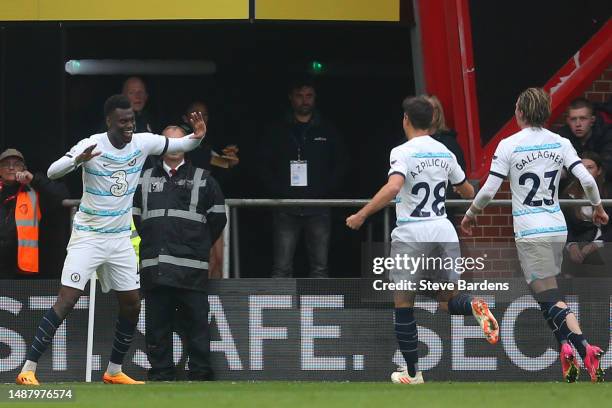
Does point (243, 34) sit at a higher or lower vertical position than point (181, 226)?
Result: higher

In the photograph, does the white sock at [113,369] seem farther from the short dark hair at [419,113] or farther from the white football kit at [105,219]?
the short dark hair at [419,113]

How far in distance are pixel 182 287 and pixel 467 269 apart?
219 cm

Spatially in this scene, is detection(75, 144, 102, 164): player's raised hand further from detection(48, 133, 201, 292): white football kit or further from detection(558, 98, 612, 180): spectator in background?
detection(558, 98, 612, 180): spectator in background

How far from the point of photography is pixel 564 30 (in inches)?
642

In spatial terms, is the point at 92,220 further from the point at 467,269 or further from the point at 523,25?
the point at 523,25

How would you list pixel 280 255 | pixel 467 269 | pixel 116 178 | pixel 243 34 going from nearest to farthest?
1. pixel 116 178
2. pixel 467 269
3. pixel 280 255
4. pixel 243 34

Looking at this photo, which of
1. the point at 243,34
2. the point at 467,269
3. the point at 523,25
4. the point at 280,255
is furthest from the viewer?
the point at 243,34

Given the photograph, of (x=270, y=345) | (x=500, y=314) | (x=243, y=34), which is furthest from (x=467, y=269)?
(x=243, y=34)

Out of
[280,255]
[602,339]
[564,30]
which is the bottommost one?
[602,339]

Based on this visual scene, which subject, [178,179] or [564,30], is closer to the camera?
[178,179]

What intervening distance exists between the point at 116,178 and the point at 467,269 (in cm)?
279

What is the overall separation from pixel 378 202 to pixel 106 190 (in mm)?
2044

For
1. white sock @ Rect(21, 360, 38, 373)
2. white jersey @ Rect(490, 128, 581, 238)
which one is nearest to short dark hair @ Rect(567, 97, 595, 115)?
white jersey @ Rect(490, 128, 581, 238)

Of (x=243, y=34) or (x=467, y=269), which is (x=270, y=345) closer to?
(x=467, y=269)
